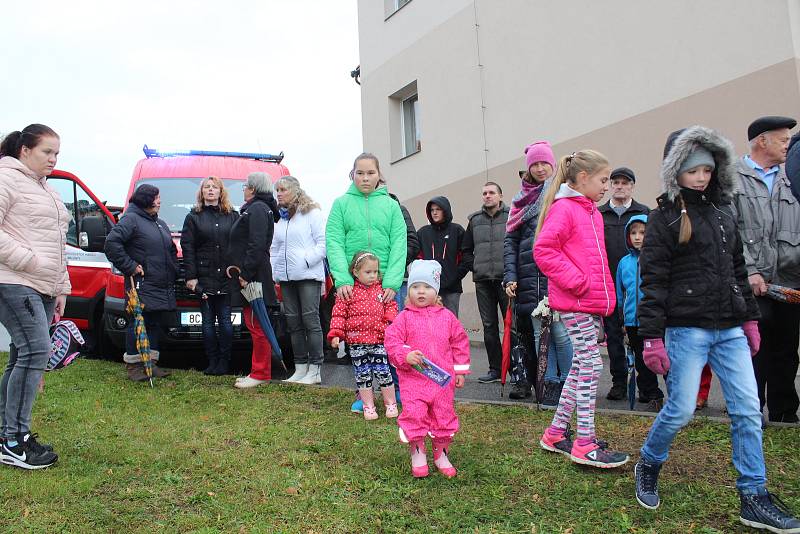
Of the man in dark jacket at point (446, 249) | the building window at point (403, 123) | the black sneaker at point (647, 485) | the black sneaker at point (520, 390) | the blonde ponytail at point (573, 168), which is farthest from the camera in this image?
the building window at point (403, 123)

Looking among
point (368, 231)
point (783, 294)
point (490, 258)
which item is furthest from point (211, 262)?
point (783, 294)

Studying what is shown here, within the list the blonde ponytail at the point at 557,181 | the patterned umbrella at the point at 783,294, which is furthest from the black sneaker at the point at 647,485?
the patterned umbrella at the point at 783,294

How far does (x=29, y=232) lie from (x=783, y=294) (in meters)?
4.91

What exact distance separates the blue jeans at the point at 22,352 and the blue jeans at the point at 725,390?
3.76 meters

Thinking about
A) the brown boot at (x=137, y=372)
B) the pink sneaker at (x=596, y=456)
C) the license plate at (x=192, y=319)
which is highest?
the license plate at (x=192, y=319)

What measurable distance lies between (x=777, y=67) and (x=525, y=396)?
451 centimetres

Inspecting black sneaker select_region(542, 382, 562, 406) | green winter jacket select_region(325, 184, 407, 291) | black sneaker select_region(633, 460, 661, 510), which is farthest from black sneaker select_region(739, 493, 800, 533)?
green winter jacket select_region(325, 184, 407, 291)

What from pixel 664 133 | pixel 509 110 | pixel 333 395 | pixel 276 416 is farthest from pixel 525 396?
pixel 509 110

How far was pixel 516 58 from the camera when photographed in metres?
11.1

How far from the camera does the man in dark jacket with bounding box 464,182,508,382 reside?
23.1 ft

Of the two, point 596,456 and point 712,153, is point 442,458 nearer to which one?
point 596,456

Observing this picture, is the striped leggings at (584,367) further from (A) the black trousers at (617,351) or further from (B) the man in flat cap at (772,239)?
(A) the black trousers at (617,351)

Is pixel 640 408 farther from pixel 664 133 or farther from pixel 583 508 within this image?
pixel 664 133

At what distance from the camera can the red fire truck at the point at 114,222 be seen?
7.69 metres
